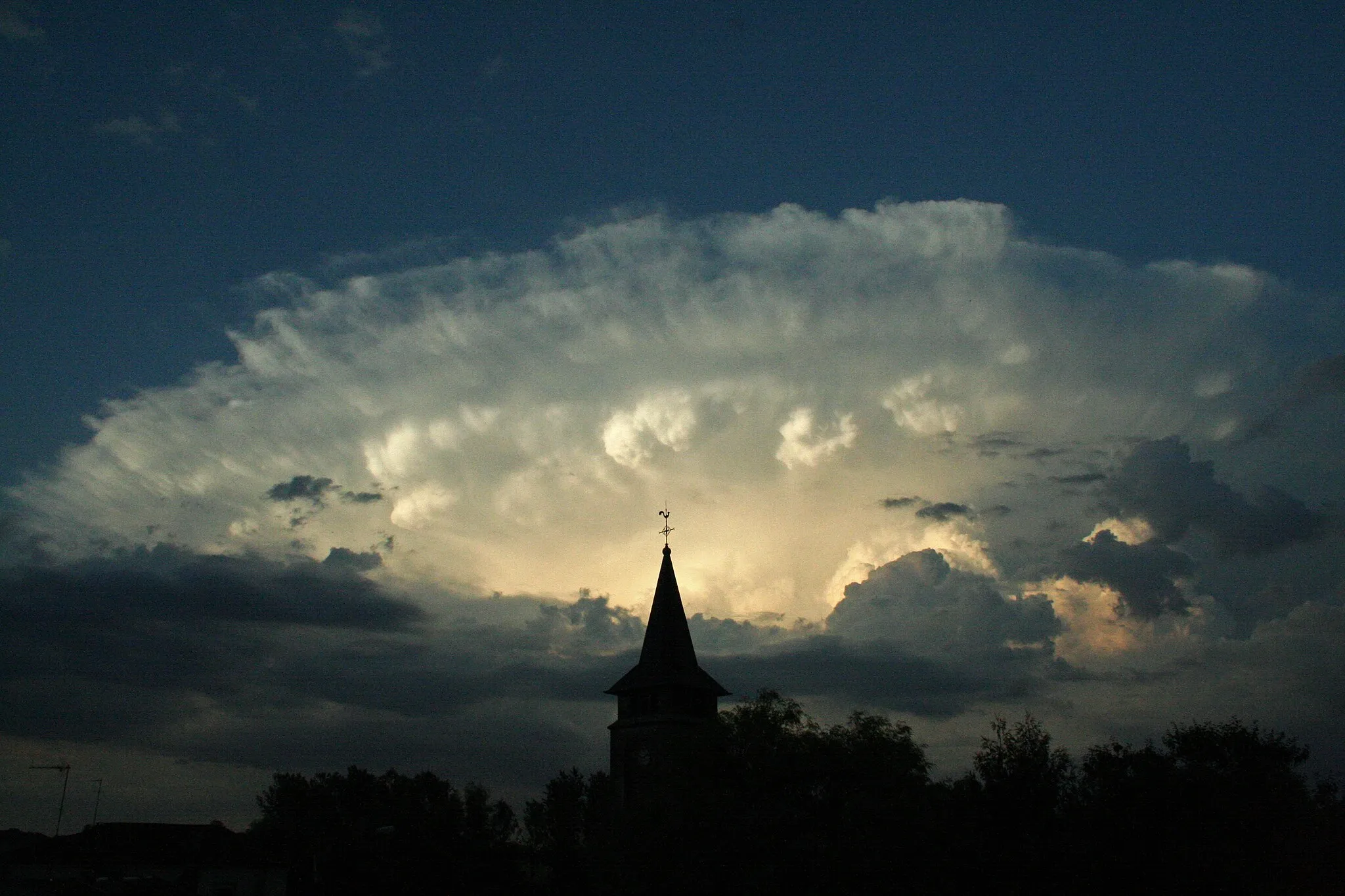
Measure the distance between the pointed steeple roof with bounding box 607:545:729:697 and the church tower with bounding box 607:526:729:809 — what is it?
0.15 feet

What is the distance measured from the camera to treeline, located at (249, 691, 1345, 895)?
48.5 metres

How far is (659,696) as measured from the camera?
76.3 meters

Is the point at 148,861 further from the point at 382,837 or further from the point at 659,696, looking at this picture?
the point at 659,696

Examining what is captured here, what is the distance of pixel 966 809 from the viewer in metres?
52.1

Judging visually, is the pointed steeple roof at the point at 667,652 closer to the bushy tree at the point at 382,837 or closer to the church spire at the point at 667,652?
the church spire at the point at 667,652

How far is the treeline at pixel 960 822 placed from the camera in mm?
48531

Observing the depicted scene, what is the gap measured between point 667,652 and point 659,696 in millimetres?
3301

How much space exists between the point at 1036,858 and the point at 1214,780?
13828 mm

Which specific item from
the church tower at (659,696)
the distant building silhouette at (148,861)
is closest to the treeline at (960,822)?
the church tower at (659,696)

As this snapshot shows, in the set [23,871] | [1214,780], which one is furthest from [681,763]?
[23,871]

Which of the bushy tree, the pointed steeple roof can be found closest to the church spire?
the pointed steeple roof

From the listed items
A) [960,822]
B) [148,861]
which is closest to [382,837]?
[148,861]

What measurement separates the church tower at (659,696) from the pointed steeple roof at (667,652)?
0.15ft

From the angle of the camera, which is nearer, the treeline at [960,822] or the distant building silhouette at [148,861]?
the treeline at [960,822]
